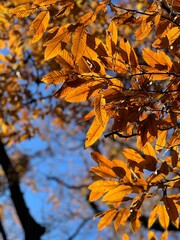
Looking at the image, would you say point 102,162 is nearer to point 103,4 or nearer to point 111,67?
point 111,67

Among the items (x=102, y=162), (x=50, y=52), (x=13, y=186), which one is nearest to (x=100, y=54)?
(x=50, y=52)

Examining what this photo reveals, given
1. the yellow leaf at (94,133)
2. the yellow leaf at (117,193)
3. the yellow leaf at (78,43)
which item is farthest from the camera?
the yellow leaf at (117,193)

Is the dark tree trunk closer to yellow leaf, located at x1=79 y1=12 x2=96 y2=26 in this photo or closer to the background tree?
the background tree

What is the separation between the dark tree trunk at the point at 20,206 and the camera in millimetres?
4105

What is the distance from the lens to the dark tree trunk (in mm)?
4105

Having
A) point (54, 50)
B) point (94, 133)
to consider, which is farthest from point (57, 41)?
point (94, 133)

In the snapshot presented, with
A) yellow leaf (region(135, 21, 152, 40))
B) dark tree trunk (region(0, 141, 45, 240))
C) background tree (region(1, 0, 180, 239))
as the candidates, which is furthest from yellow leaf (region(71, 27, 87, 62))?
dark tree trunk (region(0, 141, 45, 240))

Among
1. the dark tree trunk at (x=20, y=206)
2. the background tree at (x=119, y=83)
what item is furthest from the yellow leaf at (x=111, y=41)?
the dark tree trunk at (x=20, y=206)

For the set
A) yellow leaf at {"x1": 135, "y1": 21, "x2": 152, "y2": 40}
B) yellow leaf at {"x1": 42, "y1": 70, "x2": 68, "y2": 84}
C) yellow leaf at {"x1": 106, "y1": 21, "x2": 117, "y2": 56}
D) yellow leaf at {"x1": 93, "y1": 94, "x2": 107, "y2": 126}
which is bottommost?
yellow leaf at {"x1": 93, "y1": 94, "x2": 107, "y2": 126}

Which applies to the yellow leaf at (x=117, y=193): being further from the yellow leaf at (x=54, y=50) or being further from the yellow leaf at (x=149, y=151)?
the yellow leaf at (x=54, y=50)

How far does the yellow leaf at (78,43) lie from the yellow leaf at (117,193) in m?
0.52

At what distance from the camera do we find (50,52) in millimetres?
1168

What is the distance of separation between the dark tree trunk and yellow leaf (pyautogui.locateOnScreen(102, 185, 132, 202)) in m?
2.97

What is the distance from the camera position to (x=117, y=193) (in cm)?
134
